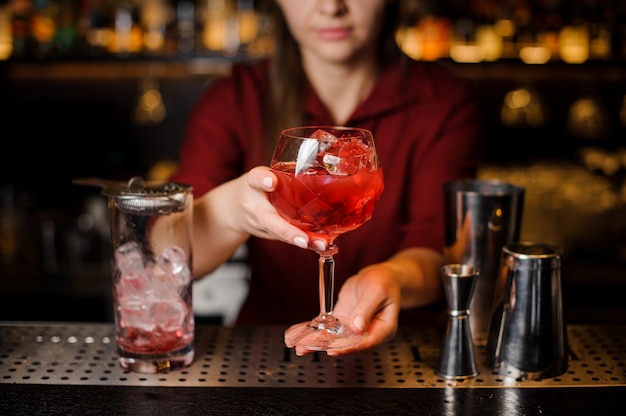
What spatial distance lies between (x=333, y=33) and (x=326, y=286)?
72 cm

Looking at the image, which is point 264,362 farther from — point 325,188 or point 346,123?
point 346,123

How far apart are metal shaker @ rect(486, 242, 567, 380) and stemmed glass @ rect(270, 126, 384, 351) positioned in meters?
0.27

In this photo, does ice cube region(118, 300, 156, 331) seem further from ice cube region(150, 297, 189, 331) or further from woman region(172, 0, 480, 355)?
woman region(172, 0, 480, 355)

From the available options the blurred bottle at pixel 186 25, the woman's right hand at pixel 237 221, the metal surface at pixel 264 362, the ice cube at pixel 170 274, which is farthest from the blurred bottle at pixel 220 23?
the ice cube at pixel 170 274

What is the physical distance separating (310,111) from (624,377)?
3.28 ft

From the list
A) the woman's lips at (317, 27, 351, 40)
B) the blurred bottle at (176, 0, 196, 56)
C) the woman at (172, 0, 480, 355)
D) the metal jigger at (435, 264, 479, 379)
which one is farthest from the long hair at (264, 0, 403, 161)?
the blurred bottle at (176, 0, 196, 56)

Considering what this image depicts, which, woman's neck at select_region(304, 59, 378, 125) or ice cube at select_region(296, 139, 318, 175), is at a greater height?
woman's neck at select_region(304, 59, 378, 125)

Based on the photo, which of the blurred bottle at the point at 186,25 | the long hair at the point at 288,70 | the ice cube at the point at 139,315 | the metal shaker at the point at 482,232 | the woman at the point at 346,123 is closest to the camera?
the ice cube at the point at 139,315

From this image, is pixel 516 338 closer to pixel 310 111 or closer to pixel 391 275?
pixel 391 275

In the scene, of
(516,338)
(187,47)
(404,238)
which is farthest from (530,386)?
(187,47)

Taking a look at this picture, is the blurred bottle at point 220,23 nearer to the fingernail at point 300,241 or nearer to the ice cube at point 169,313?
the ice cube at point 169,313

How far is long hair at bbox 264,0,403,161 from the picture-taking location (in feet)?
6.82

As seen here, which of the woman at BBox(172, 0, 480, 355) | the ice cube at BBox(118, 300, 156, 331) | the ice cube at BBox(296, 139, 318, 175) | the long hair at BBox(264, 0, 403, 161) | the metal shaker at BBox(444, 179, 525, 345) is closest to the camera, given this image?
the ice cube at BBox(296, 139, 318, 175)

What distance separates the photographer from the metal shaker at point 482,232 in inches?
62.9
